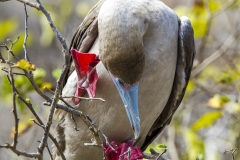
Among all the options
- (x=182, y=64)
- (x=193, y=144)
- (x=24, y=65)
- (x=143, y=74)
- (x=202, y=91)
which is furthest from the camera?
(x=202, y=91)

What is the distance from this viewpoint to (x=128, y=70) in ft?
15.9

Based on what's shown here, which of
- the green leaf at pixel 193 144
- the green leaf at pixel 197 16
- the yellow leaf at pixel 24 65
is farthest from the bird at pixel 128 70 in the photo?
the green leaf at pixel 197 16

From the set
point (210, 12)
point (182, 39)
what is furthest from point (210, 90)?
point (182, 39)

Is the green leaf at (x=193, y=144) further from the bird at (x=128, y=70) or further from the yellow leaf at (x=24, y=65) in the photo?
the yellow leaf at (x=24, y=65)

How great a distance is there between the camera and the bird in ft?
16.0

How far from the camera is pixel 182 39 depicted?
576cm

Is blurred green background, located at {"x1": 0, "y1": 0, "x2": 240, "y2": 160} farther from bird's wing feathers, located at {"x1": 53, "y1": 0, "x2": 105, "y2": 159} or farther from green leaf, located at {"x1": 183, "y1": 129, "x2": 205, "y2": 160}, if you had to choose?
bird's wing feathers, located at {"x1": 53, "y1": 0, "x2": 105, "y2": 159}

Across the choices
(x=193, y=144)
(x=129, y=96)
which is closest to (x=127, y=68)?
(x=129, y=96)

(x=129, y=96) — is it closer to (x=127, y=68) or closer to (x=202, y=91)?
(x=127, y=68)

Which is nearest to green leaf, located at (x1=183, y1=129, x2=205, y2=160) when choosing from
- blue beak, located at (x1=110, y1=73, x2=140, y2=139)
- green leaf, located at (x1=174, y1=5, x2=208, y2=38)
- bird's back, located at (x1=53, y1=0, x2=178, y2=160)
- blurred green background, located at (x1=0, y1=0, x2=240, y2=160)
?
blurred green background, located at (x1=0, y1=0, x2=240, y2=160)

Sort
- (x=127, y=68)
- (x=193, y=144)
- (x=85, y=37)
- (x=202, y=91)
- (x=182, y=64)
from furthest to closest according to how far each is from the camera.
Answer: (x=202, y=91)
(x=193, y=144)
(x=182, y=64)
(x=85, y=37)
(x=127, y=68)

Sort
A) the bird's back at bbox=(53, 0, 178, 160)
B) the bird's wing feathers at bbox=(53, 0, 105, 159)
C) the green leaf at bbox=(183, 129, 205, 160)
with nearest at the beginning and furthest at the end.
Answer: the bird's back at bbox=(53, 0, 178, 160) → the bird's wing feathers at bbox=(53, 0, 105, 159) → the green leaf at bbox=(183, 129, 205, 160)

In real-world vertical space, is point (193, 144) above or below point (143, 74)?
below

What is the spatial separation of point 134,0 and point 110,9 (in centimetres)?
35
